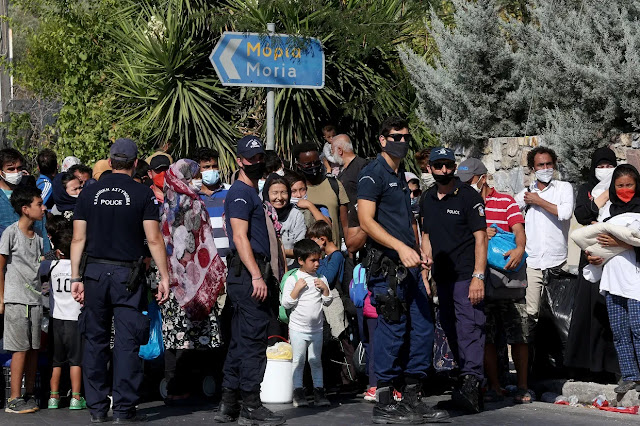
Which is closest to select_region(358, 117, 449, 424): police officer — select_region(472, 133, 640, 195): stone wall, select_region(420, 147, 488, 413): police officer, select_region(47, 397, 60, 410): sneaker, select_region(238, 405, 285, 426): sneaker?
select_region(420, 147, 488, 413): police officer

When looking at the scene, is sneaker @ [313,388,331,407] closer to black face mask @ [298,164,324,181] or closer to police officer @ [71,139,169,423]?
police officer @ [71,139,169,423]

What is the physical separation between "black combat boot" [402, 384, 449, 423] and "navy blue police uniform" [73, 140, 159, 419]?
1966 mm

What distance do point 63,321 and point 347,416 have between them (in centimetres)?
246

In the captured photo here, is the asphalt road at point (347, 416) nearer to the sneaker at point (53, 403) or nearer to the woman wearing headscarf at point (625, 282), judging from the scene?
the sneaker at point (53, 403)

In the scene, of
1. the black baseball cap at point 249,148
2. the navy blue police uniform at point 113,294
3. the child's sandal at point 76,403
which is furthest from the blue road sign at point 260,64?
the child's sandal at point 76,403

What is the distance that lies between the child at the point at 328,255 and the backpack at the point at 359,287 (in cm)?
31

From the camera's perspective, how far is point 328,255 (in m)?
9.68

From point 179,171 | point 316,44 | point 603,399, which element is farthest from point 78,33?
point 603,399

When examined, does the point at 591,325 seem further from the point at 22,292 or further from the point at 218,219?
the point at 22,292

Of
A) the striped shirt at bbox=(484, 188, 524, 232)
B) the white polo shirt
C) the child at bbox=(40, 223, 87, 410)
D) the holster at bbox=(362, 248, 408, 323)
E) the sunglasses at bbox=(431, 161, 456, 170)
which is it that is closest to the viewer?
the holster at bbox=(362, 248, 408, 323)

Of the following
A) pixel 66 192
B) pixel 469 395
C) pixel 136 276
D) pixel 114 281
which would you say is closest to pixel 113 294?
pixel 114 281

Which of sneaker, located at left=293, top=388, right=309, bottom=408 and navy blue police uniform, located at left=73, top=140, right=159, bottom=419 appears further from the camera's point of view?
sneaker, located at left=293, top=388, right=309, bottom=408

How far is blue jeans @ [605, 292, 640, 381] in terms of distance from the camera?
8.61 metres

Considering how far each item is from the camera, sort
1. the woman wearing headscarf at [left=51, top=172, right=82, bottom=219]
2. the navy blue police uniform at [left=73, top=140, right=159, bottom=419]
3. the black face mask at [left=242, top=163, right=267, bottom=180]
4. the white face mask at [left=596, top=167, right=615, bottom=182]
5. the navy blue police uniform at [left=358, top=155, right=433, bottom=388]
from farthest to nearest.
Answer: the woman wearing headscarf at [left=51, top=172, right=82, bottom=219]
the white face mask at [left=596, top=167, right=615, bottom=182]
the black face mask at [left=242, top=163, right=267, bottom=180]
the navy blue police uniform at [left=73, top=140, right=159, bottom=419]
the navy blue police uniform at [left=358, top=155, right=433, bottom=388]
